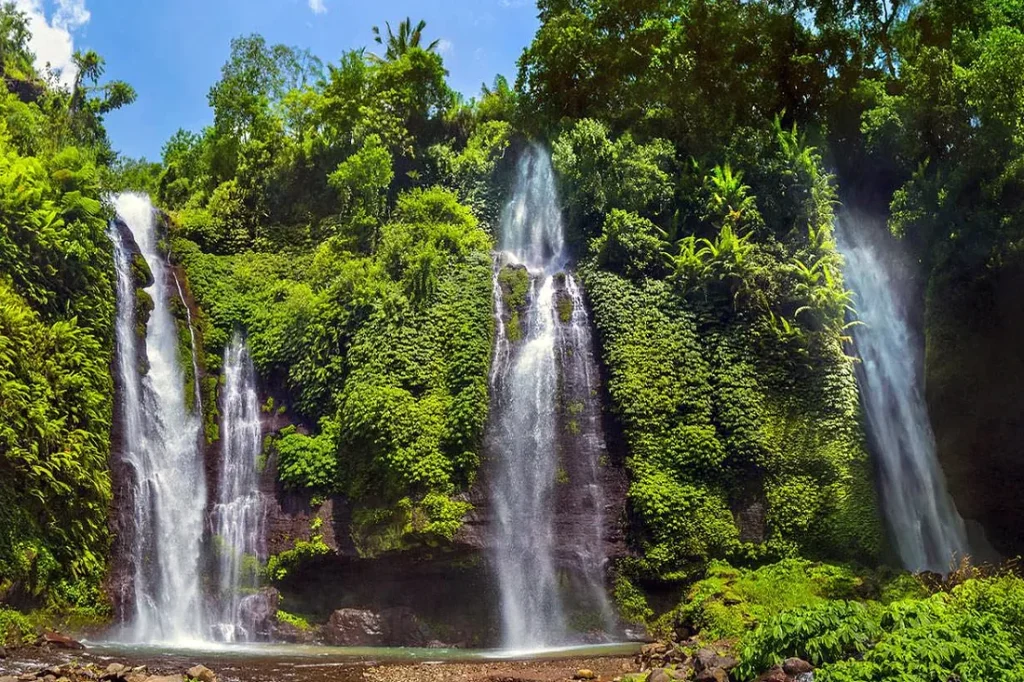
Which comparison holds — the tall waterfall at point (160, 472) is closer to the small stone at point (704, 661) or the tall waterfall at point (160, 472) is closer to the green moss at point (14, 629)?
the green moss at point (14, 629)

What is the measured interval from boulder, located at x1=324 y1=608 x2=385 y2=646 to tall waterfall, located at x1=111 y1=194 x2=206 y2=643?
2.73 meters

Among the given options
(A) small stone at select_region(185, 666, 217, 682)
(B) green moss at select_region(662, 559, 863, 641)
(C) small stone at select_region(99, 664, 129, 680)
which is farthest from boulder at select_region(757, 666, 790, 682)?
(C) small stone at select_region(99, 664, 129, 680)

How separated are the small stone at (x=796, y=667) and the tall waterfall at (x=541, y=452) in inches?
298

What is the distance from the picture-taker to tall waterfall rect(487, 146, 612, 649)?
1684cm

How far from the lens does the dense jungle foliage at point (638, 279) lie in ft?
52.6

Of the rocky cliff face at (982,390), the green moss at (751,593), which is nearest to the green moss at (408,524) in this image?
the green moss at (751,593)

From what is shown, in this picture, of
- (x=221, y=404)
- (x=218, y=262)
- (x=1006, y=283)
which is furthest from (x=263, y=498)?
(x=1006, y=283)

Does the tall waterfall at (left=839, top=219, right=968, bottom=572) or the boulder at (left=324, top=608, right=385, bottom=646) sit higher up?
the tall waterfall at (left=839, top=219, right=968, bottom=572)

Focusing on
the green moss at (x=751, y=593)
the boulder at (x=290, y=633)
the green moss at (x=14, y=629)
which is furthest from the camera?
the boulder at (x=290, y=633)

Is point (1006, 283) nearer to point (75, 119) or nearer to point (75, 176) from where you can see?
point (75, 176)

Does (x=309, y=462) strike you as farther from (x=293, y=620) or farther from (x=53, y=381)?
(x=53, y=381)

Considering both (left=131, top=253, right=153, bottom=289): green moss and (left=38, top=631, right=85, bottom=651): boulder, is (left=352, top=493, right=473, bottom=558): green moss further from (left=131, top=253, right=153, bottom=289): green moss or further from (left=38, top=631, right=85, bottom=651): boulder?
(left=131, top=253, right=153, bottom=289): green moss

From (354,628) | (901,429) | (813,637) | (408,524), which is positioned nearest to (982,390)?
(901,429)

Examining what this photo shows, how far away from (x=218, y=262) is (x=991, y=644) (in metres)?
21.1
